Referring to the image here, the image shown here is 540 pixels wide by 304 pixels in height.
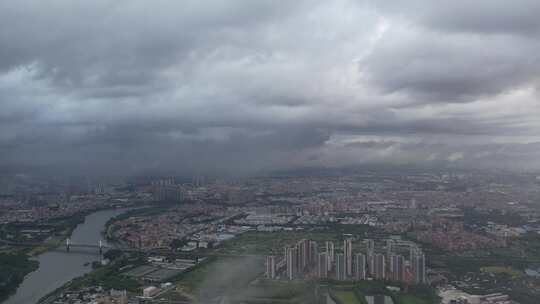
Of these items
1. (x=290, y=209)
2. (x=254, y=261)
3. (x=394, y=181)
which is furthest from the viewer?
(x=394, y=181)

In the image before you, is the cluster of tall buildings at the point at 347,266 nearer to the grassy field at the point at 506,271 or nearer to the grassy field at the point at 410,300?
the grassy field at the point at 410,300

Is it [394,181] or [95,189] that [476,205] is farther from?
[95,189]

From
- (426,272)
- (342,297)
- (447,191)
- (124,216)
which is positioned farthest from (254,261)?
(447,191)

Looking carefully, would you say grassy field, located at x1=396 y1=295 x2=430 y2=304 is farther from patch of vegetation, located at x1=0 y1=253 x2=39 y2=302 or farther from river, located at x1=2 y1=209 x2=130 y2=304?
patch of vegetation, located at x1=0 y1=253 x2=39 y2=302

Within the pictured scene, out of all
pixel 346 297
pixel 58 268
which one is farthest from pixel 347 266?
pixel 58 268

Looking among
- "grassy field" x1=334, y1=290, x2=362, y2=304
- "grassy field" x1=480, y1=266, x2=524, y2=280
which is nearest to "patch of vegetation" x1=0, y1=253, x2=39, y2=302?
"grassy field" x1=334, y1=290, x2=362, y2=304

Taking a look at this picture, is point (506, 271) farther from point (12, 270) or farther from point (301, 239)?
point (12, 270)
